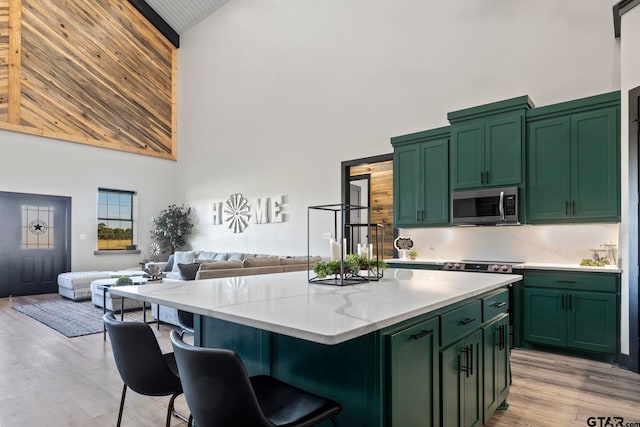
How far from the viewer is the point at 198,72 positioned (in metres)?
9.24

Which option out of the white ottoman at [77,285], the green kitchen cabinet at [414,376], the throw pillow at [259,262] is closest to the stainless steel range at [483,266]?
the throw pillow at [259,262]

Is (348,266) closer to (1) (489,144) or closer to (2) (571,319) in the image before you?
(2) (571,319)

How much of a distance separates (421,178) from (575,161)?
1.66 meters

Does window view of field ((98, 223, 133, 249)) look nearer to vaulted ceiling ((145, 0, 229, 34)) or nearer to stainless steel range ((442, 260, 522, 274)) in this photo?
vaulted ceiling ((145, 0, 229, 34))

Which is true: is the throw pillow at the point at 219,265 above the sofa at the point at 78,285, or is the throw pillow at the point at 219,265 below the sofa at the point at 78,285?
above

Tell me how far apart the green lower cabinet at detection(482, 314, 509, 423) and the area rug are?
4386 mm

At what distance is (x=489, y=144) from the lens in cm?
426

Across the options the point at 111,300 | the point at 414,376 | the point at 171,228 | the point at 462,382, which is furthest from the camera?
the point at 171,228

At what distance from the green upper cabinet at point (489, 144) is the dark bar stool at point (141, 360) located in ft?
12.5

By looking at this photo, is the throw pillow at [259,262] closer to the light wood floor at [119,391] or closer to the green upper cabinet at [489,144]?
the light wood floor at [119,391]

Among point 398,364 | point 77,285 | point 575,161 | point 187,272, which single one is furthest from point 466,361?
point 77,285

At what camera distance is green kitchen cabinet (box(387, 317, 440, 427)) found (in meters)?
1.36

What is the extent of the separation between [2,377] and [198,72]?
7752 mm

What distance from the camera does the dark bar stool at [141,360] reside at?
1.62m
